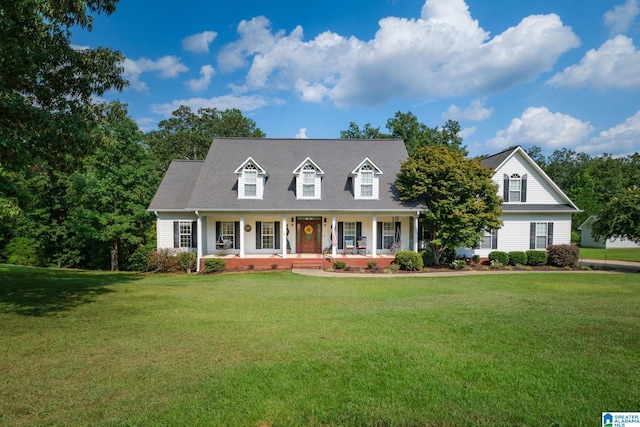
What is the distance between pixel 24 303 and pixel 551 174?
7780 cm

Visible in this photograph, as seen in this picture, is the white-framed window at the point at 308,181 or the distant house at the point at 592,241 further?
the distant house at the point at 592,241

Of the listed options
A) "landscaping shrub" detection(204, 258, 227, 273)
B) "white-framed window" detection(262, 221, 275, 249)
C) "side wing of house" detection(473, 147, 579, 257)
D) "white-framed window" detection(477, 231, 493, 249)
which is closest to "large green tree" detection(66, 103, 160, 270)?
"landscaping shrub" detection(204, 258, 227, 273)

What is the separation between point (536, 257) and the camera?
820 inches

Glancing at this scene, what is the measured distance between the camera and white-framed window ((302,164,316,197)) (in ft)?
69.8

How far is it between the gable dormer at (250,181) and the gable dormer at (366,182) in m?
5.56

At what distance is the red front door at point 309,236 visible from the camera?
72.8ft

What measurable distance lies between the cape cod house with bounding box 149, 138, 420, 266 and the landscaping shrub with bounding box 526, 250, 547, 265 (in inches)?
273

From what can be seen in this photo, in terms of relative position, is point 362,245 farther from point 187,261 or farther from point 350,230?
point 187,261

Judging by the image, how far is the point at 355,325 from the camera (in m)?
7.53

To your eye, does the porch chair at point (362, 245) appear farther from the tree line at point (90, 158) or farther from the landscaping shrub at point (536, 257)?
the landscaping shrub at point (536, 257)

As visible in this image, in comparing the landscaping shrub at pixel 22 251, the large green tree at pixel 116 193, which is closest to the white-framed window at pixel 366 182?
the large green tree at pixel 116 193

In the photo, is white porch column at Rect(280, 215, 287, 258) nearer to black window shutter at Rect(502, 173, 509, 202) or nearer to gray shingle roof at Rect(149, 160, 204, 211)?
gray shingle roof at Rect(149, 160, 204, 211)
